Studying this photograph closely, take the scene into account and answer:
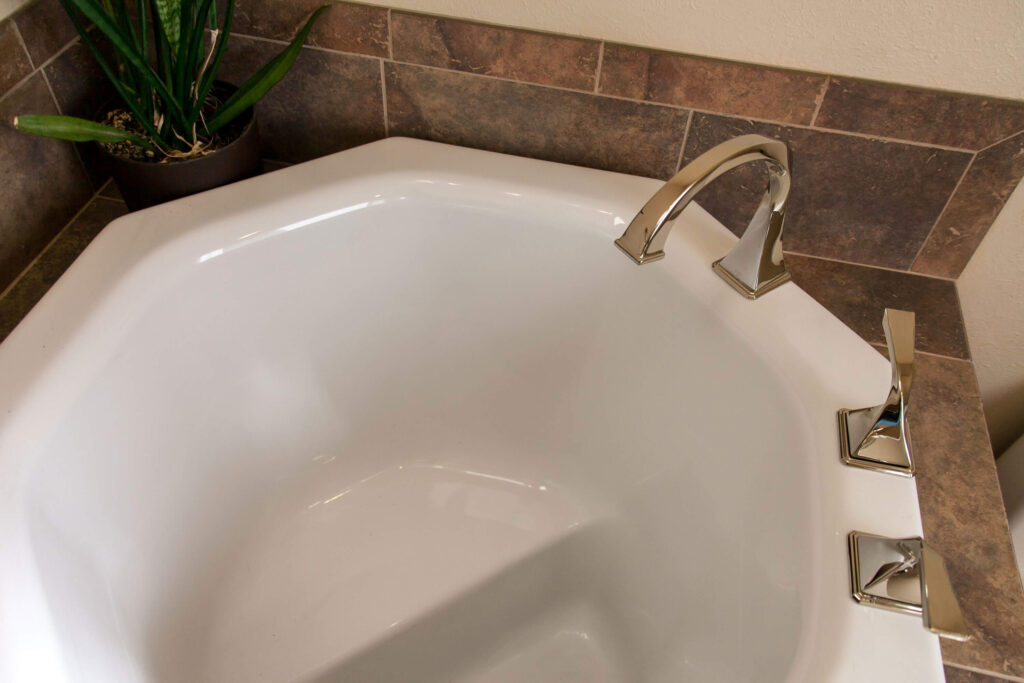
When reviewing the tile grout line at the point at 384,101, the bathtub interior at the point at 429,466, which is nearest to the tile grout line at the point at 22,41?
the bathtub interior at the point at 429,466

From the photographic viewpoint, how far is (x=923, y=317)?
1.09 m

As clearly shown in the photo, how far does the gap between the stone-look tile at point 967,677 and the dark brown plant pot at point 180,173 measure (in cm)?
108

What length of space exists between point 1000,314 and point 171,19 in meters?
1.23

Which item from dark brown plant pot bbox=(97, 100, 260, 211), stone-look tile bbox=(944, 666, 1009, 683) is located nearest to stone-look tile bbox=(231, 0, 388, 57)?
dark brown plant pot bbox=(97, 100, 260, 211)

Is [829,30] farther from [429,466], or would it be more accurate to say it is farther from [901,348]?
[429,466]

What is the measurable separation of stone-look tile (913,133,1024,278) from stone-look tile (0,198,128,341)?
1245 millimetres

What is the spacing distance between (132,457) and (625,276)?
0.69 metres

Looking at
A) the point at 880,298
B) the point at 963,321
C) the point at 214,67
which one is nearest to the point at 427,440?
the point at 214,67

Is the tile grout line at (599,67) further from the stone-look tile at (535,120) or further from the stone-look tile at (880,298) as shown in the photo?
the stone-look tile at (880,298)

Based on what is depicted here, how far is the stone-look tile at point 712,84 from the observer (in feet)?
3.22

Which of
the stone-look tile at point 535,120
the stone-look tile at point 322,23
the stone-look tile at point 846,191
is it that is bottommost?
the stone-look tile at point 846,191

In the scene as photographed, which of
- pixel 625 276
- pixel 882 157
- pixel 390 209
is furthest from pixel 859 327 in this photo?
pixel 390 209

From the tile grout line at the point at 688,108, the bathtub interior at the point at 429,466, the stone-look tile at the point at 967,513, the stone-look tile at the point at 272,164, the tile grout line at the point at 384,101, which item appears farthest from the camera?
the stone-look tile at the point at 272,164

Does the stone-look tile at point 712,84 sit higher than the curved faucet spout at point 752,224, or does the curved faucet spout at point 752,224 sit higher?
the stone-look tile at point 712,84
